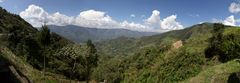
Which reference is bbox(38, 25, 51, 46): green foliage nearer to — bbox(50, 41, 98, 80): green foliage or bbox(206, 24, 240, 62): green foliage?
bbox(50, 41, 98, 80): green foliage

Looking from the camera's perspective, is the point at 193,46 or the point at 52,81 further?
the point at 193,46

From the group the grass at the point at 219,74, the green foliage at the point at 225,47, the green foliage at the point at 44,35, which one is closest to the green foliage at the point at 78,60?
the green foliage at the point at 44,35

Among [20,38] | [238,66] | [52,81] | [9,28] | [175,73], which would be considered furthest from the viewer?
[9,28]

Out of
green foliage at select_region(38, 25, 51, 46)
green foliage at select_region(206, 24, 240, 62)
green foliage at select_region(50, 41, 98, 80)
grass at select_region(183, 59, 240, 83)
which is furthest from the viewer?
green foliage at select_region(50, 41, 98, 80)

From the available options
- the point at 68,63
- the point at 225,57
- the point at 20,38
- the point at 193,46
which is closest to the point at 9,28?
the point at 20,38

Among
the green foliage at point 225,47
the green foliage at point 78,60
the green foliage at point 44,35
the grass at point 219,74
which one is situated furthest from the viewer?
the green foliage at point 78,60

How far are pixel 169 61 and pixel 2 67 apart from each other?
110ft

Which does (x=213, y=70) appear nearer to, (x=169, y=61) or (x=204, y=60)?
(x=204, y=60)

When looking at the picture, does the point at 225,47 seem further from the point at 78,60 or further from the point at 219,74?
the point at 78,60

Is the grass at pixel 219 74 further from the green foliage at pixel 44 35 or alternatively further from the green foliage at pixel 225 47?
the green foliage at pixel 44 35

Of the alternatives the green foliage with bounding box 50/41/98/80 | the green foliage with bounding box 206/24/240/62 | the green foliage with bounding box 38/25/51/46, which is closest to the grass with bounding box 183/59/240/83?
the green foliage with bounding box 206/24/240/62

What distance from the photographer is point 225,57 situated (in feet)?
142

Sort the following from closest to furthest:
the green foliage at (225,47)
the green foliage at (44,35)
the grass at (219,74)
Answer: the grass at (219,74) → the green foliage at (225,47) → the green foliage at (44,35)

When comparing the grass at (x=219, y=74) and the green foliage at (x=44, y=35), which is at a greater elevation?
the green foliage at (x=44, y=35)
